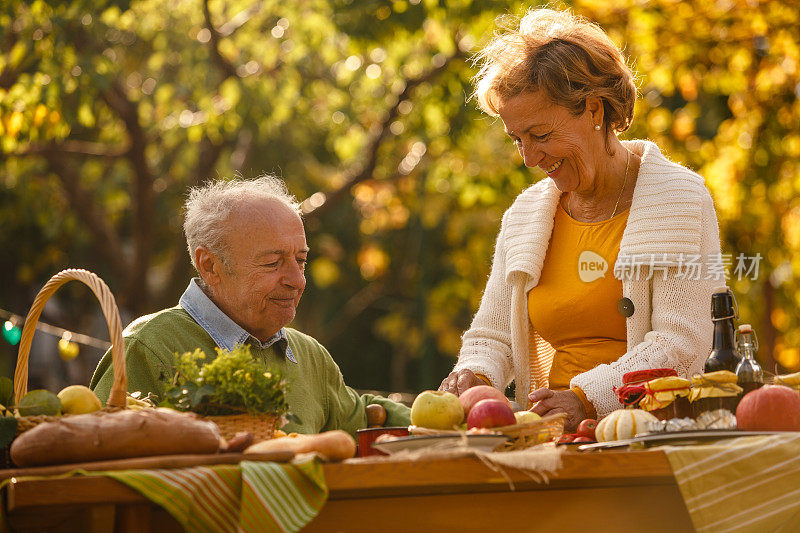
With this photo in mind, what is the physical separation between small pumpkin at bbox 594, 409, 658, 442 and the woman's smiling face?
46.4 inches

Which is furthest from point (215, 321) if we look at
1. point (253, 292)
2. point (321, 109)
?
point (321, 109)

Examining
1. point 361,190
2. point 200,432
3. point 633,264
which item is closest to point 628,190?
point 633,264

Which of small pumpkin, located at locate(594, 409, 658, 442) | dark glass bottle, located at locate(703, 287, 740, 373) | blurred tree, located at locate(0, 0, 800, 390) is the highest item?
blurred tree, located at locate(0, 0, 800, 390)

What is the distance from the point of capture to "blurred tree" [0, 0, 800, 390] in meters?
8.74

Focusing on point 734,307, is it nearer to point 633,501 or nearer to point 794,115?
point 633,501

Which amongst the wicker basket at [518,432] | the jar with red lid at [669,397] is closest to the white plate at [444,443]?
the wicker basket at [518,432]

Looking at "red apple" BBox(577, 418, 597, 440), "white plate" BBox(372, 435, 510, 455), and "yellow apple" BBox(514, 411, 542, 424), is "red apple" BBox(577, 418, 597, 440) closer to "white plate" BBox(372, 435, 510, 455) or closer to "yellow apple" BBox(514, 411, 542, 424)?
"yellow apple" BBox(514, 411, 542, 424)

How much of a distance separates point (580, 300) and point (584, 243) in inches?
9.2

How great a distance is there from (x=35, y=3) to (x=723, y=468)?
792cm

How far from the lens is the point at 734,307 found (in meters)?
2.54

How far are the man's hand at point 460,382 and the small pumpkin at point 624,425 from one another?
0.83 m

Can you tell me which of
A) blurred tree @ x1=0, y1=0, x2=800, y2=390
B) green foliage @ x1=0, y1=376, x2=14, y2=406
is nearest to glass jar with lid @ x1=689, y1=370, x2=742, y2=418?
green foliage @ x1=0, y1=376, x2=14, y2=406

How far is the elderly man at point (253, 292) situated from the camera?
10.9ft
